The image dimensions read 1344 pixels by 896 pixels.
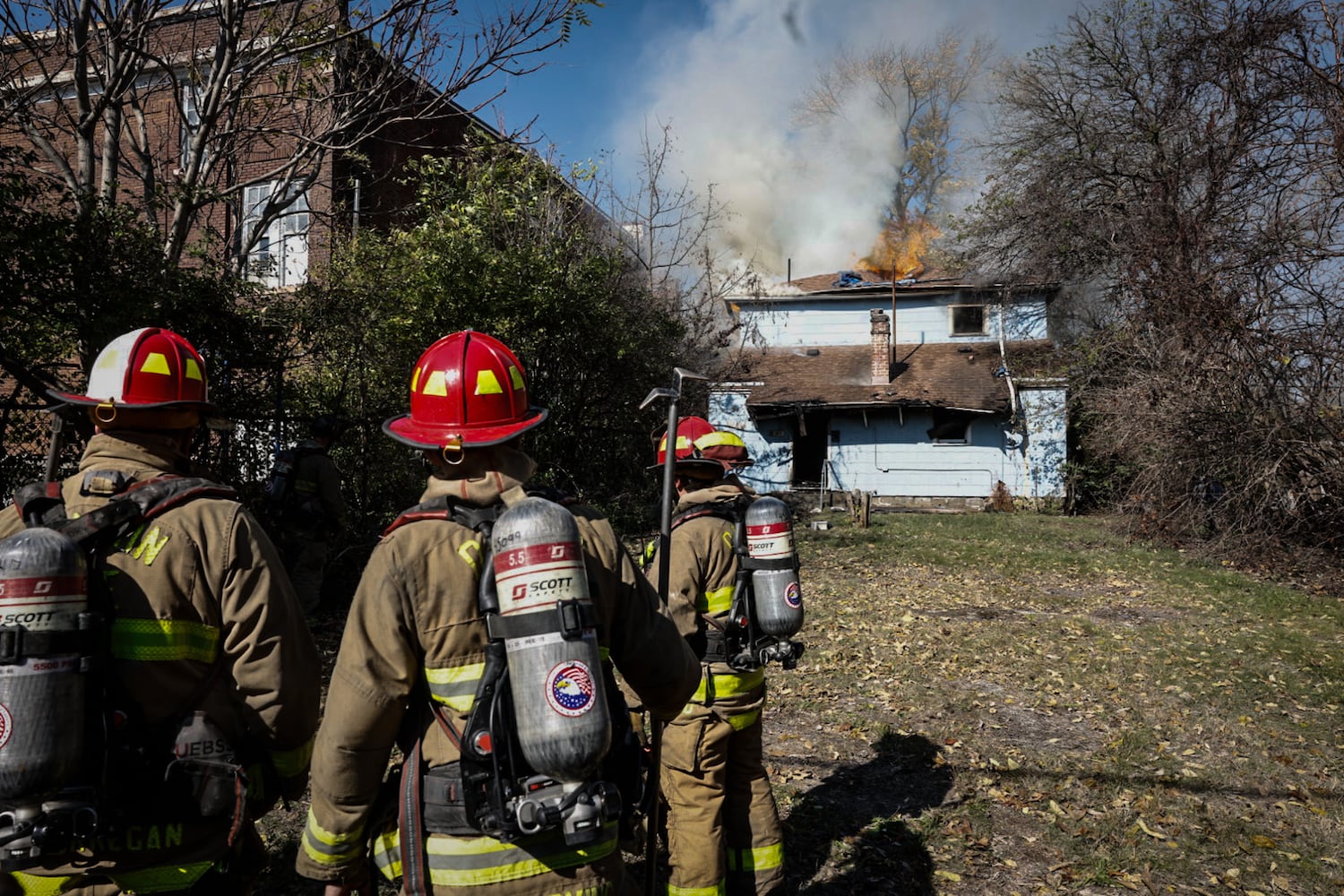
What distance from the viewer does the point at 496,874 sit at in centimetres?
196

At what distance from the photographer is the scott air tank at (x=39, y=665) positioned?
5.98ft

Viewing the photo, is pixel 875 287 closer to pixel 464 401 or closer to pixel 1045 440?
pixel 1045 440

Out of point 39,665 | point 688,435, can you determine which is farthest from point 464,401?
point 688,435

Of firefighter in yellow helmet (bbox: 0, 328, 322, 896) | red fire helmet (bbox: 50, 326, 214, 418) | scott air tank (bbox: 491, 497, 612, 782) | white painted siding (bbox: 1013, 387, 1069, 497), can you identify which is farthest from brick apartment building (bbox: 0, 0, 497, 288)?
white painted siding (bbox: 1013, 387, 1069, 497)

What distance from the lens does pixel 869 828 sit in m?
4.73

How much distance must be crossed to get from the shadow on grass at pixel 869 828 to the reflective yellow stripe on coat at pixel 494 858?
101 inches

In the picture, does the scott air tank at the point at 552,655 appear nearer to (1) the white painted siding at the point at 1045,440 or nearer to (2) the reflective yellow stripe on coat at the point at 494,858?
(2) the reflective yellow stripe on coat at the point at 494,858

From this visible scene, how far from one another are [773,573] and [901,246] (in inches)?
1295

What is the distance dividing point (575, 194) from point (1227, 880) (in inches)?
530

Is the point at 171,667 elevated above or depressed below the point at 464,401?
below

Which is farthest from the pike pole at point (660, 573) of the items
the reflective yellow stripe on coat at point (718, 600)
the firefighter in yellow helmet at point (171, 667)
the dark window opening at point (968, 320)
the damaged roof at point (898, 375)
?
the dark window opening at point (968, 320)

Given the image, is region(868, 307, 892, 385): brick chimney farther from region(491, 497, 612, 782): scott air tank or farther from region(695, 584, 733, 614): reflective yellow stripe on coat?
region(491, 497, 612, 782): scott air tank

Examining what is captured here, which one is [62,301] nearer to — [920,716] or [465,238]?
[465,238]

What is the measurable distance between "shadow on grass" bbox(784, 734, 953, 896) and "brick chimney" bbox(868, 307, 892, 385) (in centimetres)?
1942
